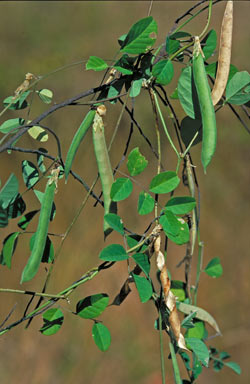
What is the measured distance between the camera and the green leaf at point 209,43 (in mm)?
516

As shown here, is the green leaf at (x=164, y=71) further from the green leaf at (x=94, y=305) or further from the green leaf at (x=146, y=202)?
the green leaf at (x=94, y=305)

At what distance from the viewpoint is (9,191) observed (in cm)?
47

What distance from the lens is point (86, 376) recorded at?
174cm

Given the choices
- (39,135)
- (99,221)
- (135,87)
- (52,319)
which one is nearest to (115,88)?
(135,87)

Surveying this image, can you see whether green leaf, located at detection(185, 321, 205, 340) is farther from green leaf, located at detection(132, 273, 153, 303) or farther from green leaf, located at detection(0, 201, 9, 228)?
green leaf, located at detection(0, 201, 9, 228)

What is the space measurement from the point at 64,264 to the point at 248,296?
0.74 meters

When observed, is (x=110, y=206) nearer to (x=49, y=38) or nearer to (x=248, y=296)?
(x=248, y=296)

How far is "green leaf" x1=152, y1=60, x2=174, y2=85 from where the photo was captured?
1.58ft

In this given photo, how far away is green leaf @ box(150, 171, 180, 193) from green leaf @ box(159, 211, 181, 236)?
0.08 feet

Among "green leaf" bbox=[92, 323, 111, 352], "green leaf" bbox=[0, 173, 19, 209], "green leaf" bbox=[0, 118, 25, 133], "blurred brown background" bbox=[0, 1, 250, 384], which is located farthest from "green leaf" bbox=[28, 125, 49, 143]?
"blurred brown background" bbox=[0, 1, 250, 384]

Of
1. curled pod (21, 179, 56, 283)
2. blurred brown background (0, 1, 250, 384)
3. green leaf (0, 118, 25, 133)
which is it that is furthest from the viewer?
blurred brown background (0, 1, 250, 384)

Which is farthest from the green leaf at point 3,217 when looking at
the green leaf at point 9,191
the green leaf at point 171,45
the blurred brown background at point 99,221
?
→ the blurred brown background at point 99,221

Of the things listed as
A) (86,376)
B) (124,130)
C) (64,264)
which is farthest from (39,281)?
(124,130)

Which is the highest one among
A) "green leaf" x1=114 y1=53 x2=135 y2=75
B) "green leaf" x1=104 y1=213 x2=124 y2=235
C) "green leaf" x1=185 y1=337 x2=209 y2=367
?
"green leaf" x1=114 y1=53 x2=135 y2=75
